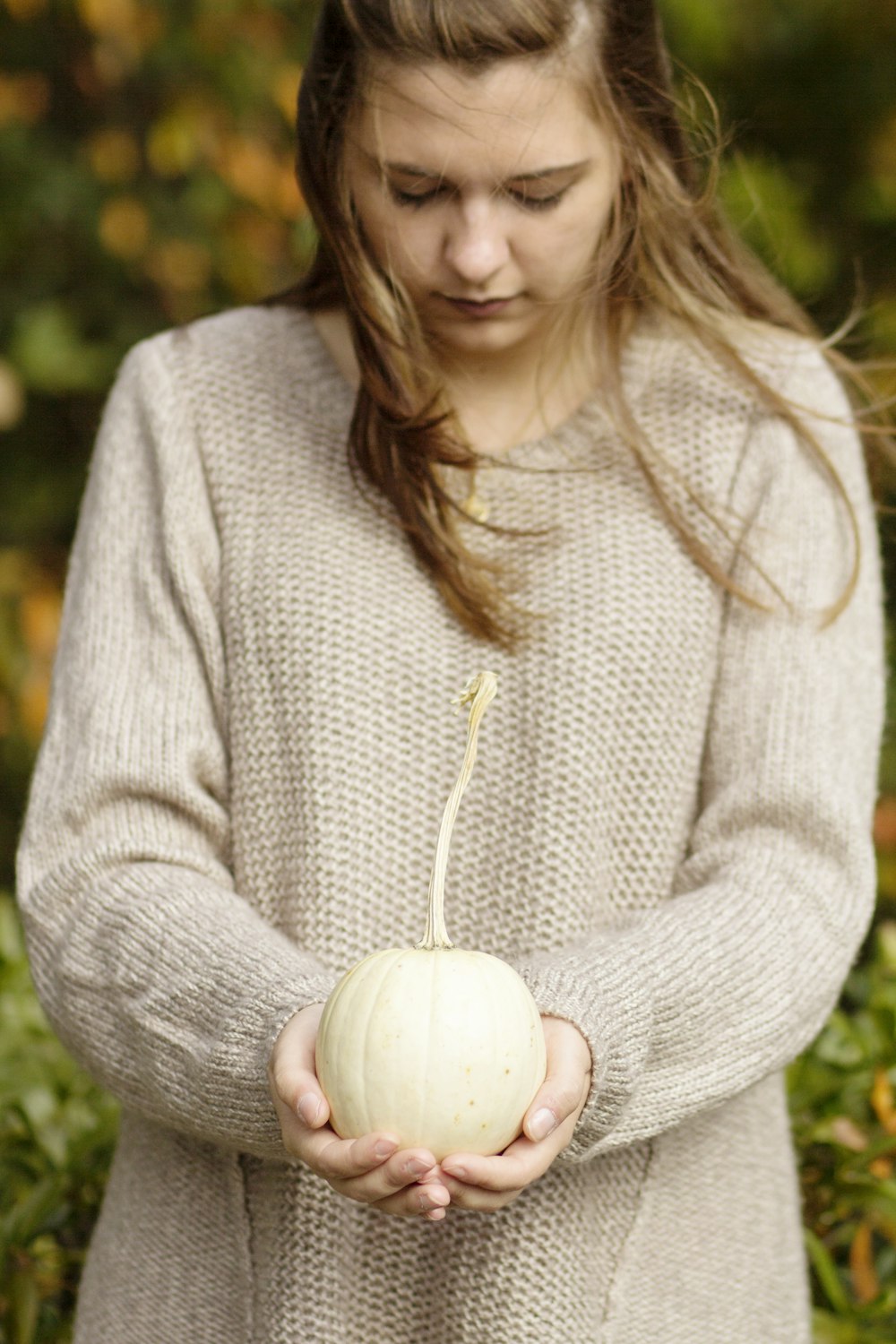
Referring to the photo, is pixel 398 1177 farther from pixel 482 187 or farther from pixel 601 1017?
pixel 482 187

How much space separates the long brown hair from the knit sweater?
0.9 inches

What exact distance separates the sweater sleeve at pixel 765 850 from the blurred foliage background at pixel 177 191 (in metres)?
1.51

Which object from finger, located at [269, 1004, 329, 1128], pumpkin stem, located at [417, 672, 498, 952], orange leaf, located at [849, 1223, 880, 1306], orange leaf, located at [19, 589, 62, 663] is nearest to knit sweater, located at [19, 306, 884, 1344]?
finger, located at [269, 1004, 329, 1128]

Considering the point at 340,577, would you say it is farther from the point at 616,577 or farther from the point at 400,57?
the point at 400,57

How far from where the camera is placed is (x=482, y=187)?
1.48 meters

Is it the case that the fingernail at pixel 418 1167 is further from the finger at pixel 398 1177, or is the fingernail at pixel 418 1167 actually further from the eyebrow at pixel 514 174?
the eyebrow at pixel 514 174

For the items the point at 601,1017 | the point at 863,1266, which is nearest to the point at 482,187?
the point at 601,1017

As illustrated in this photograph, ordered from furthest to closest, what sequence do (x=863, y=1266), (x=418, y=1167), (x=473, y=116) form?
(x=863, y=1266)
(x=473, y=116)
(x=418, y=1167)

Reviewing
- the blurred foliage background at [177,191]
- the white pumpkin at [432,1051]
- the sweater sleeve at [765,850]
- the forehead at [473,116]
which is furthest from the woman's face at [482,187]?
the blurred foliage background at [177,191]

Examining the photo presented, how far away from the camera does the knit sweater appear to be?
4.79ft

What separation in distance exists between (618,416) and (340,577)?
33cm

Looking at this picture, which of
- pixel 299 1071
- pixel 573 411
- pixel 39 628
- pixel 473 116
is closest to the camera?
pixel 299 1071

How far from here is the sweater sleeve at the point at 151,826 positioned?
1.40 m

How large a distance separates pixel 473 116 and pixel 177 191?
241 centimetres
